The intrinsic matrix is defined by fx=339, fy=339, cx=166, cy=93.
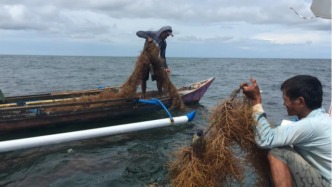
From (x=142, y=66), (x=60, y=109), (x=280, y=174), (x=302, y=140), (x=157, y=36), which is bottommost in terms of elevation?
(x=60, y=109)

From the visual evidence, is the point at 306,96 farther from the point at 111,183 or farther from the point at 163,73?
the point at 163,73

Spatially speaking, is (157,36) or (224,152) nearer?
(224,152)

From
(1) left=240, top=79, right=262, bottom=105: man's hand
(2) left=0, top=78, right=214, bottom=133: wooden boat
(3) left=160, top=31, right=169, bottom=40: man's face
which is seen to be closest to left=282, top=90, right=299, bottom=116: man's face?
(1) left=240, top=79, right=262, bottom=105: man's hand

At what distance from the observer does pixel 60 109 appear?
33.4ft

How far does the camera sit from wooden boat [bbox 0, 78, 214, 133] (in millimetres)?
9148

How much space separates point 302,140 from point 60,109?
8219 mm

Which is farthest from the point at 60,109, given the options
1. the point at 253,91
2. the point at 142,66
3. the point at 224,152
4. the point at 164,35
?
the point at 253,91

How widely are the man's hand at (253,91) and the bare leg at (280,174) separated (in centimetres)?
64

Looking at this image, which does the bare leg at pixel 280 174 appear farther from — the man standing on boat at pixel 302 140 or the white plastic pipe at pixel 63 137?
the white plastic pipe at pixel 63 137

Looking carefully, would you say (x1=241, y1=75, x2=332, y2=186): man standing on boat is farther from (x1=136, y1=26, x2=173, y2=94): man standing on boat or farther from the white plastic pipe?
(x1=136, y1=26, x2=173, y2=94): man standing on boat

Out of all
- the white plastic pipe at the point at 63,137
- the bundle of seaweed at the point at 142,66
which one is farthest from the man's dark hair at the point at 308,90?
the bundle of seaweed at the point at 142,66

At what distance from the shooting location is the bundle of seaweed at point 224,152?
3.91 m

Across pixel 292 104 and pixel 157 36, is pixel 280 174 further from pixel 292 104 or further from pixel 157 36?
pixel 157 36

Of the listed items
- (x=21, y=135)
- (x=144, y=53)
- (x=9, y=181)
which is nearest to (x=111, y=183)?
(x=9, y=181)
